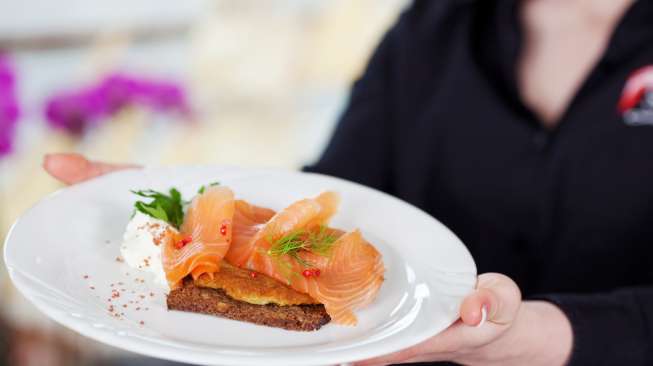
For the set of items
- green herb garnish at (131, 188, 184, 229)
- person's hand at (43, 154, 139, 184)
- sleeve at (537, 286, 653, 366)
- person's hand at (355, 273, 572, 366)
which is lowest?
sleeve at (537, 286, 653, 366)

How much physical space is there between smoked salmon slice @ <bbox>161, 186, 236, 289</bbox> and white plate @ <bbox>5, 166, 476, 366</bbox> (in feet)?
0.15

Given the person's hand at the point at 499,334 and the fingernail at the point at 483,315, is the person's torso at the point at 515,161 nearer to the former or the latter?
the person's hand at the point at 499,334

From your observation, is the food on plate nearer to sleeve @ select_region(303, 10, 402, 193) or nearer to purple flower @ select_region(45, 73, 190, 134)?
sleeve @ select_region(303, 10, 402, 193)

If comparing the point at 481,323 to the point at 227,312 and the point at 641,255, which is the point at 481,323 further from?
the point at 641,255

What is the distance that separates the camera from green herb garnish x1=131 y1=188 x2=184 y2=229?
1.08 m

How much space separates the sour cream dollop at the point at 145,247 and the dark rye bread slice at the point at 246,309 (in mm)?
50

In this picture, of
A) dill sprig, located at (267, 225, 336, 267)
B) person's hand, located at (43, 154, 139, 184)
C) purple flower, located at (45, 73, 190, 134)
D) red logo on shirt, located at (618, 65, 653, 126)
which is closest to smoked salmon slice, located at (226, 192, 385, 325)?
dill sprig, located at (267, 225, 336, 267)

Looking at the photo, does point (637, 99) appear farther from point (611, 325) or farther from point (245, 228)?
point (245, 228)

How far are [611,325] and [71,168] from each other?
87 cm

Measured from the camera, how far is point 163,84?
2.59m

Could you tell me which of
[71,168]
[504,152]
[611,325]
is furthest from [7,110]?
[611,325]

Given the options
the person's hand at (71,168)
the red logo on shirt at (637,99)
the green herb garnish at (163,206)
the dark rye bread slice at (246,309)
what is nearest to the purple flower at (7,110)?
the person's hand at (71,168)

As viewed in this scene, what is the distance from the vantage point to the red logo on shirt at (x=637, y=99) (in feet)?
4.61

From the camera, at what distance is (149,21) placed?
109 inches
